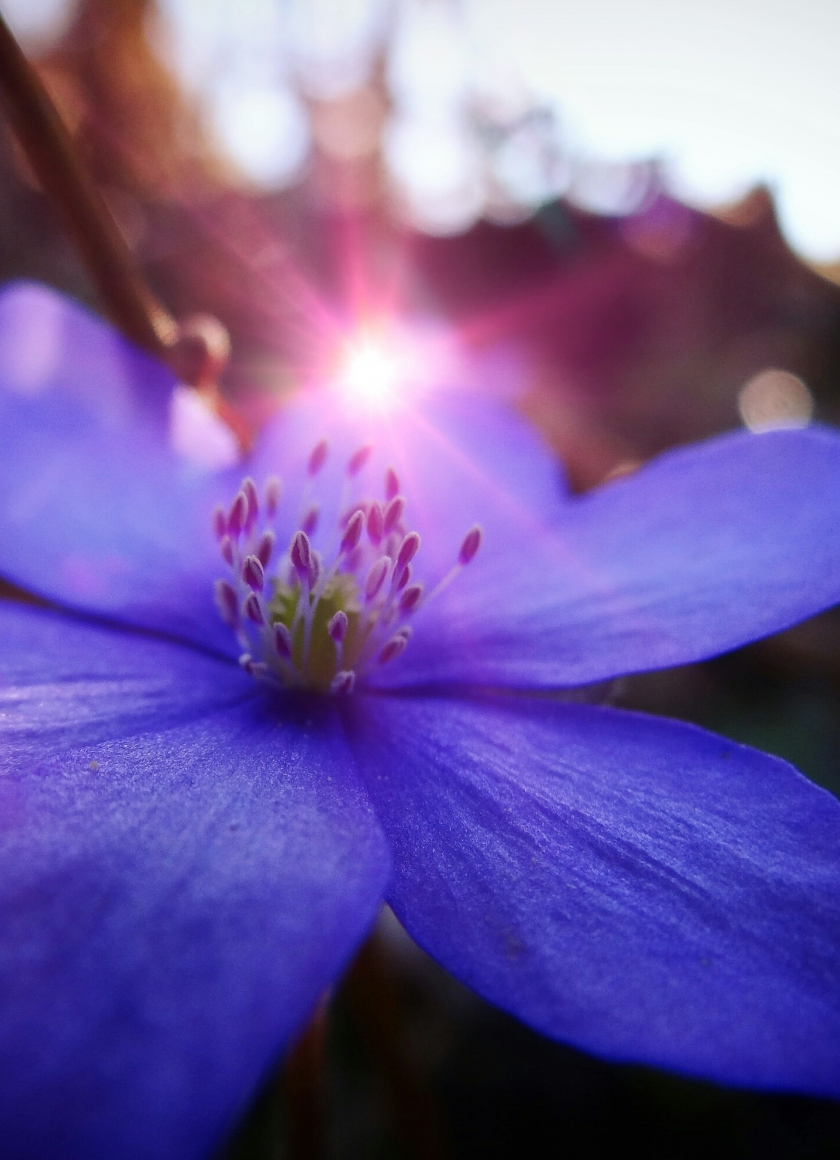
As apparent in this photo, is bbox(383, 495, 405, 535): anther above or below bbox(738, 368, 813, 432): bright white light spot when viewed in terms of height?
below

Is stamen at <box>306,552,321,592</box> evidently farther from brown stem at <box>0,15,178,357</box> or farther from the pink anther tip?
brown stem at <box>0,15,178,357</box>

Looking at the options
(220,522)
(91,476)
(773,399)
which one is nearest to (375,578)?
(220,522)

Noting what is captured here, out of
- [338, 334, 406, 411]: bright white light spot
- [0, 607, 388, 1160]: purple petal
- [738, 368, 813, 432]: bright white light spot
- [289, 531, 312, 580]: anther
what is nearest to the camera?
[0, 607, 388, 1160]: purple petal

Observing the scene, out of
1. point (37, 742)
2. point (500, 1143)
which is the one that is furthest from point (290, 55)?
point (500, 1143)

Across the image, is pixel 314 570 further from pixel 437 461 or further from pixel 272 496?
pixel 437 461

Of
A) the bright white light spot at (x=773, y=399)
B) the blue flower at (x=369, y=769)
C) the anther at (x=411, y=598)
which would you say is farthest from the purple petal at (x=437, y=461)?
the bright white light spot at (x=773, y=399)

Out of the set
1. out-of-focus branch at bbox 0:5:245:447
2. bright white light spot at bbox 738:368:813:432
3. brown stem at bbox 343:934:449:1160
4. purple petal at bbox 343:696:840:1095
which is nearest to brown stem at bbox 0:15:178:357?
out-of-focus branch at bbox 0:5:245:447
